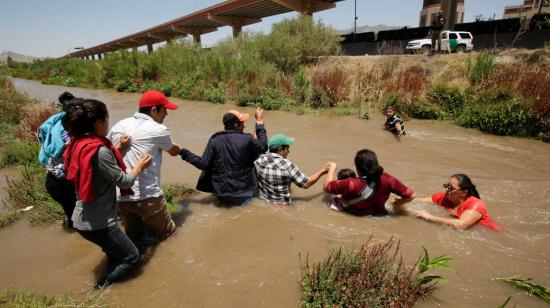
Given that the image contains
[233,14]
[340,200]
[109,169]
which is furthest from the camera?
[233,14]

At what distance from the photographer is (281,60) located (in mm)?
16578

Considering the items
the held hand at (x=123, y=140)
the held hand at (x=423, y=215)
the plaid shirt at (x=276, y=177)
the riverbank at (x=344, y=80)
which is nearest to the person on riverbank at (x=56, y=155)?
the held hand at (x=123, y=140)

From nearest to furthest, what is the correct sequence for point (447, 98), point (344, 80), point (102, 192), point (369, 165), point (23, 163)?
point (102, 192) → point (369, 165) → point (23, 163) → point (447, 98) → point (344, 80)

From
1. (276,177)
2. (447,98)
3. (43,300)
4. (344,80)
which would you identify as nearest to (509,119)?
(447,98)

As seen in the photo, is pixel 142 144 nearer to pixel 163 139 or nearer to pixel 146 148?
pixel 146 148

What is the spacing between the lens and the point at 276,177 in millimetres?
3910

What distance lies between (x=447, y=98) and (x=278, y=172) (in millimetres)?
8211

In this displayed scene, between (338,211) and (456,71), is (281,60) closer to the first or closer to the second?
(456,71)

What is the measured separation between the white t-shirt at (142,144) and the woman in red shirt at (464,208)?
3.14 meters

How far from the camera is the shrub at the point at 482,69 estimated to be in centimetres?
976

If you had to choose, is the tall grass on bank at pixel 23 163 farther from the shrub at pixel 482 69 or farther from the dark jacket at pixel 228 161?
the shrub at pixel 482 69

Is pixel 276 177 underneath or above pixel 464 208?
above

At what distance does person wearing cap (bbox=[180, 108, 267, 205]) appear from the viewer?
376cm

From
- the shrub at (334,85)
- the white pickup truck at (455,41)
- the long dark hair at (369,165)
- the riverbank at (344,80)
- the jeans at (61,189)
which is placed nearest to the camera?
the jeans at (61,189)
